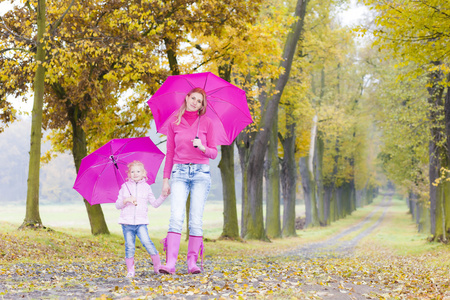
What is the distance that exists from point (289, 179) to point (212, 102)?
22365 millimetres

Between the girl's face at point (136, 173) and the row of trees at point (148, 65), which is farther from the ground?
the row of trees at point (148, 65)

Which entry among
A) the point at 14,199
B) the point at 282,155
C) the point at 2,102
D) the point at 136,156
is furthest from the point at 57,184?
the point at 136,156

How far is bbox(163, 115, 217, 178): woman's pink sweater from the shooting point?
6.20 metres

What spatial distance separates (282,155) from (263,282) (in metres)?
24.0

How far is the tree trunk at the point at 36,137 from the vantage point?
1255cm

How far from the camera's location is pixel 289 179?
28.8m

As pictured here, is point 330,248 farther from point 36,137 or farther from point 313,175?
point 313,175

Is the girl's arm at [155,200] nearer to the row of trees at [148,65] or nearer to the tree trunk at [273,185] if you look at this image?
the row of trees at [148,65]

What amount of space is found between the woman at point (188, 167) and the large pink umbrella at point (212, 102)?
0.38m

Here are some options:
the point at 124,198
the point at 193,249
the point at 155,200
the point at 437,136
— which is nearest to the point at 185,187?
the point at 155,200

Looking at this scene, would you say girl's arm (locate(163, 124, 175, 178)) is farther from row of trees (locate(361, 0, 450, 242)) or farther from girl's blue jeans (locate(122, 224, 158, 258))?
row of trees (locate(361, 0, 450, 242))

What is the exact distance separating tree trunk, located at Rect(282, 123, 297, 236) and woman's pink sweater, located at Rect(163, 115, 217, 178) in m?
21.9

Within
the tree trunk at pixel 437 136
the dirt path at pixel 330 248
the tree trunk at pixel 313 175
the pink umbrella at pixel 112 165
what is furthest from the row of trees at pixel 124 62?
the tree trunk at pixel 313 175

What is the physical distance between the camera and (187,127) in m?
6.38
